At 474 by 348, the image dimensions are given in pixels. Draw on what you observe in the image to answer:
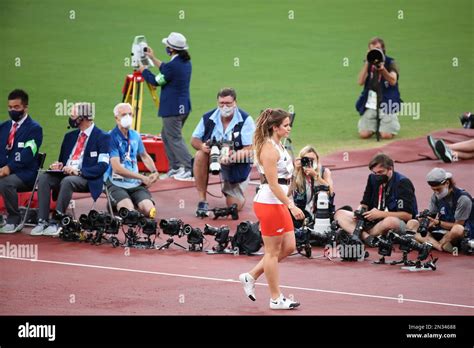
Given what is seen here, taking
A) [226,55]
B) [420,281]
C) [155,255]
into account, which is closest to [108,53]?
[226,55]

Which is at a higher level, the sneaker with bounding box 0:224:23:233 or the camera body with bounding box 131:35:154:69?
the camera body with bounding box 131:35:154:69

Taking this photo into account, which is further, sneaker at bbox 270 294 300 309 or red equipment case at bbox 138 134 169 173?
red equipment case at bbox 138 134 169 173

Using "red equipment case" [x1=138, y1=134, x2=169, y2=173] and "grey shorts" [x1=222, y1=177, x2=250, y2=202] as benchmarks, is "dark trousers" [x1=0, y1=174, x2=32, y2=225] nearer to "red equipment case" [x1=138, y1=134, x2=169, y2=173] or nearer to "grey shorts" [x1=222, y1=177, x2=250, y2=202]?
"grey shorts" [x1=222, y1=177, x2=250, y2=202]

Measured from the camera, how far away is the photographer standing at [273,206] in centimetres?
1216

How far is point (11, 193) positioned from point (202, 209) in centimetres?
260

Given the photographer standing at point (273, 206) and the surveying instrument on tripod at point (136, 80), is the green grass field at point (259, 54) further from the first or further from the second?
the photographer standing at point (273, 206)

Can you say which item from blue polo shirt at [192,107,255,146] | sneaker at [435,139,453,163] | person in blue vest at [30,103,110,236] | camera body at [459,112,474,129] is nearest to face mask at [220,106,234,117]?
blue polo shirt at [192,107,255,146]

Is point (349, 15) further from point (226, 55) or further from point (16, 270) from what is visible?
point (16, 270)

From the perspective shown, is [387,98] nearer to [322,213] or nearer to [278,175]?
[322,213]

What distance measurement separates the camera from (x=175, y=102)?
65.5 ft

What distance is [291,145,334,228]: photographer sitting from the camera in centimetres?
1598

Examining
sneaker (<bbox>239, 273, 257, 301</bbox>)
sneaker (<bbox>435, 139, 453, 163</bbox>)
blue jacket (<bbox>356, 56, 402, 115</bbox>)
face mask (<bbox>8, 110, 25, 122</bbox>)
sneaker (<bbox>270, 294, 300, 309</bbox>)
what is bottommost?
sneaker (<bbox>270, 294, 300, 309</bbox>)

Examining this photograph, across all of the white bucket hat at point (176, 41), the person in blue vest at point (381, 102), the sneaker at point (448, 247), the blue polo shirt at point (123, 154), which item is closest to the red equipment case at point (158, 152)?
the white bucket hat at point (176, 41)

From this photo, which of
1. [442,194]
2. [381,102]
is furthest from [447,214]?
[381,102]
